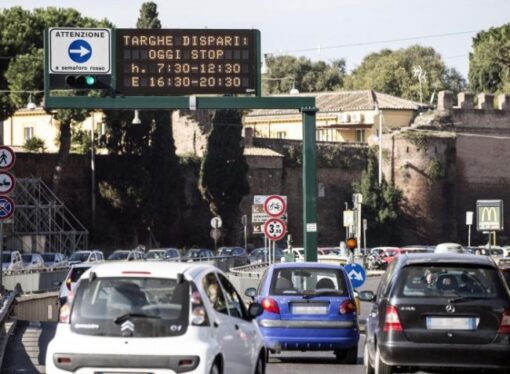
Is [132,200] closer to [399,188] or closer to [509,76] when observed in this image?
[399,188]

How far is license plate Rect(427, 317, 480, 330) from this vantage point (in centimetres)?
1733

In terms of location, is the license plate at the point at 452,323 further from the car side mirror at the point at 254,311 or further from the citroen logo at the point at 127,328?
the citroen logo at the point at 127,328

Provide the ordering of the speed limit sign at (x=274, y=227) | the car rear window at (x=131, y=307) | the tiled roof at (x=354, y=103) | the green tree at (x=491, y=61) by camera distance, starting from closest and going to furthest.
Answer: the car rear window at (x=131, y=307) < the speed limit sign at (x=274, y=227) < the tiled roof at (x=354, y=103) < the green tree at (x=491, y=61)

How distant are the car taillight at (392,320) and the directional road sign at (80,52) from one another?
660 inches

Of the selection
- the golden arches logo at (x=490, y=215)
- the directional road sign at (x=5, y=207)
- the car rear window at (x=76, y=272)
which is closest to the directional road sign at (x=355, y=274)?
Answer: the car rear window at (x=76, y=272)

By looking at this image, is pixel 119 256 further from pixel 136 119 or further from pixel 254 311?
pixel 254 311

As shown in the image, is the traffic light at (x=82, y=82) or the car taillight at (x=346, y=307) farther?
the traffic light at (x=82, y=82)

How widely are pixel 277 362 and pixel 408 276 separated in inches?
232

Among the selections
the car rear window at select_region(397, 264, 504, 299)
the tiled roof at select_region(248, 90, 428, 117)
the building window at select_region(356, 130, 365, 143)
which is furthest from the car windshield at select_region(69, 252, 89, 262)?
the building window at select_region(356, 130, 365, 143)

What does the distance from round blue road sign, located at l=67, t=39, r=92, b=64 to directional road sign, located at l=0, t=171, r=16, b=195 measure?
173 inches

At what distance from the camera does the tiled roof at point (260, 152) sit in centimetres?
Result: 9462

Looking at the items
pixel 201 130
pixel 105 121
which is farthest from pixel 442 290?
pixel 201 130

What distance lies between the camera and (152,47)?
107 ft

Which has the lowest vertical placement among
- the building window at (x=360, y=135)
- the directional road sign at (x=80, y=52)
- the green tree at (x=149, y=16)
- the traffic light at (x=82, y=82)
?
the traffic light at (x=82, y=82)
